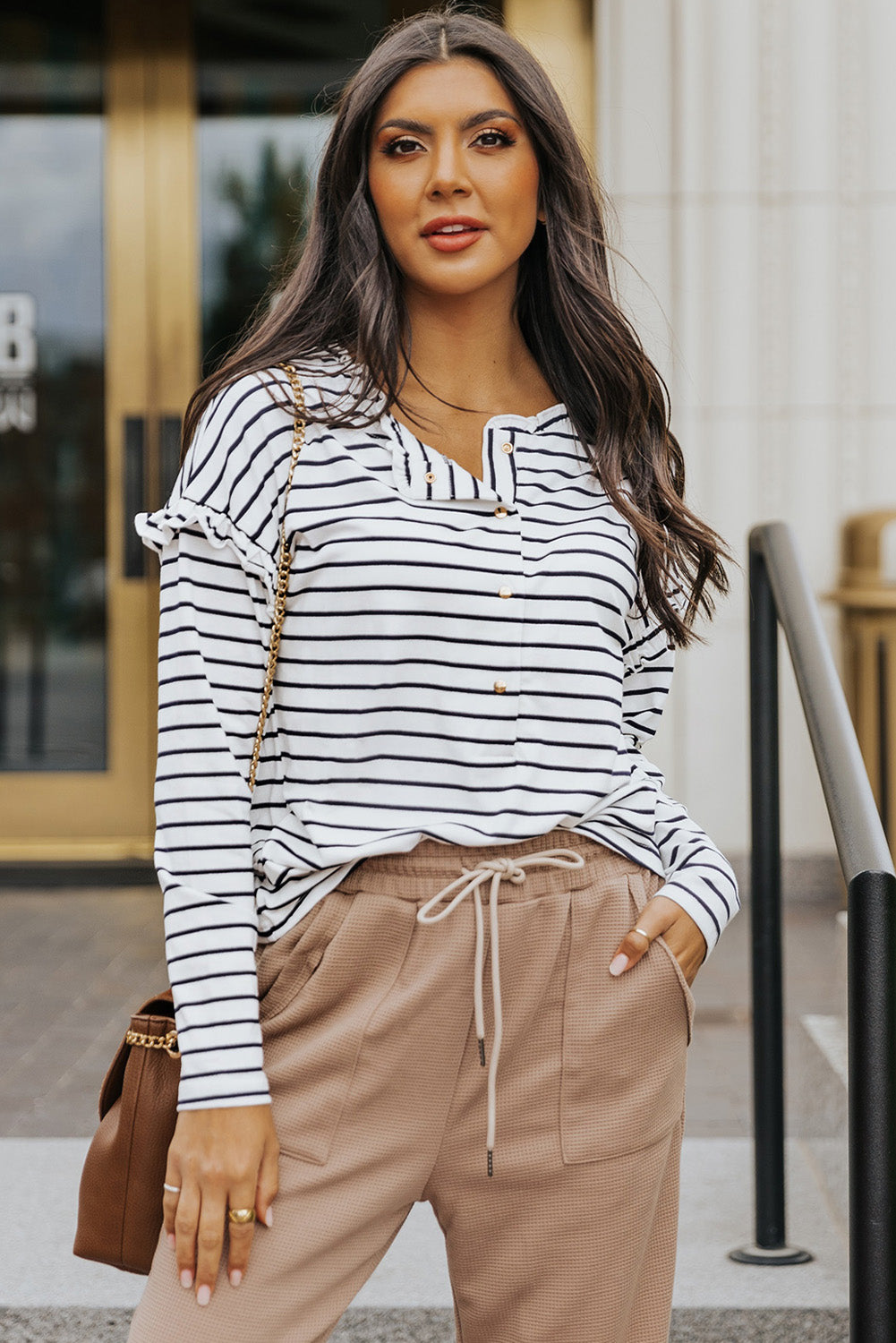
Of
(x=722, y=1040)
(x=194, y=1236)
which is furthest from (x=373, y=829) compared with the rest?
(x=722, y=1040)

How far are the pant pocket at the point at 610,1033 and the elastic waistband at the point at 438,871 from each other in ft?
0.12

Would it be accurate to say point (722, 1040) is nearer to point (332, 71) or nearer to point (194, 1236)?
point (194, 1236)

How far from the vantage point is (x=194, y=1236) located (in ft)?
4.86

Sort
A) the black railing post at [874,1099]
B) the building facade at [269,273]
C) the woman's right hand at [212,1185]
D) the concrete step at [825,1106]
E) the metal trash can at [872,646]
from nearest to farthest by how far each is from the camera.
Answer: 1. the woman's right hand at [212,1185]
2. the black railing post at [874,1099]
3. the concrete step at [825,1106]
4. the metal trash can at [872,646]
5. the building facade at [269,273]

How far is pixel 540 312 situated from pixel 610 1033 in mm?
798

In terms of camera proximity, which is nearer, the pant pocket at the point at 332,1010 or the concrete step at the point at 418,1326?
the pant pocket at the point at 332,1010

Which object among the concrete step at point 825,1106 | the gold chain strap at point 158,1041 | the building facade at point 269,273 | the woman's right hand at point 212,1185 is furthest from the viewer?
the building facade at point 269,273

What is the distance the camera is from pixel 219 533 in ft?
4.99

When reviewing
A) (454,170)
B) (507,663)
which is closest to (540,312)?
(454,170)

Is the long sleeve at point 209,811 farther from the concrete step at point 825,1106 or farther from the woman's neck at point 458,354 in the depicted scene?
the concrete step at point 825,1106

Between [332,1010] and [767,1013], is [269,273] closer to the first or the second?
[767,1013]

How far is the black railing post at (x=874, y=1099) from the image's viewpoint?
1.72 metres

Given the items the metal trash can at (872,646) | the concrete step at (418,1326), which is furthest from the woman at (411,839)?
the metal trash can at (872,646)

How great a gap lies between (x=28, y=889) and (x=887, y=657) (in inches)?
125
